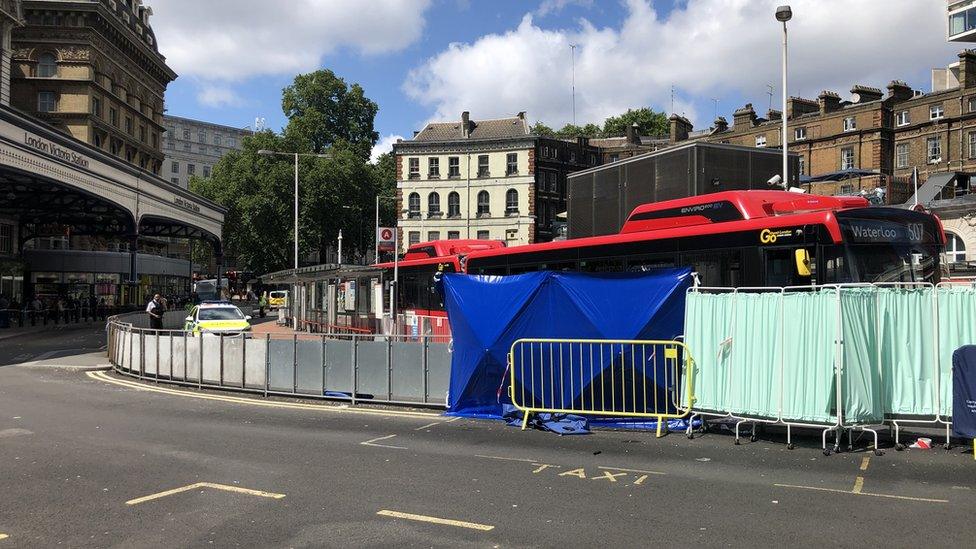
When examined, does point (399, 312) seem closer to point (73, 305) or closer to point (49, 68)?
point (73, 305)

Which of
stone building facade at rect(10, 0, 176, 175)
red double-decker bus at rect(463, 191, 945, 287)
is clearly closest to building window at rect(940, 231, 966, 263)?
red double-decker bus at rect(463, 191, 945, 287)

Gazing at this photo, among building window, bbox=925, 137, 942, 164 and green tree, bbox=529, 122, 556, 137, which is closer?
building window, bbox=925, 137, 942, 164

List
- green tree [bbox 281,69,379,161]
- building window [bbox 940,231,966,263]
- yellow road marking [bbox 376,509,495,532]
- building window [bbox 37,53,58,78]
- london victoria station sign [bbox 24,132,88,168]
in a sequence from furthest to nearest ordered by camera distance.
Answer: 1. green tree [bbox 281,69,379,161]
2. building window [bbox 37,53,58,78]
3. building window [bbox 940,231,966,263]
4. london victoria station sign [bbox 24,132,88,168]
5. yellow road marking [bbox 376,509,495,532]

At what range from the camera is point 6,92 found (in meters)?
40.8

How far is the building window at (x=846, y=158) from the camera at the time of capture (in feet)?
185

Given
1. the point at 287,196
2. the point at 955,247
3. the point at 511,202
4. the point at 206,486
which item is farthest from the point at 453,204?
the point at 206,486

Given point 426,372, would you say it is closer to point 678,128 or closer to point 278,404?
point 278,404

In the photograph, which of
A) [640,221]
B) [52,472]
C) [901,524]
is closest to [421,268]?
A: [640,221]

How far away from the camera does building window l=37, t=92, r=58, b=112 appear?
52.0m

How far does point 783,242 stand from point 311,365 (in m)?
8.38

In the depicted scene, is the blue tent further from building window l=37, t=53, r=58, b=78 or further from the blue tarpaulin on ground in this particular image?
building window l=37, t=53, r=58, b=78

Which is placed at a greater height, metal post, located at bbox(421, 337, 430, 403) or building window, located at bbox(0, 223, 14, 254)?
building window, located at bbox(0, 223, 14, 254)

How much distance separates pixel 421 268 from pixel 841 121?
46.9 m

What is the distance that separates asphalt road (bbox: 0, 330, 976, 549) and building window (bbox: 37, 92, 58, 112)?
49649mm
